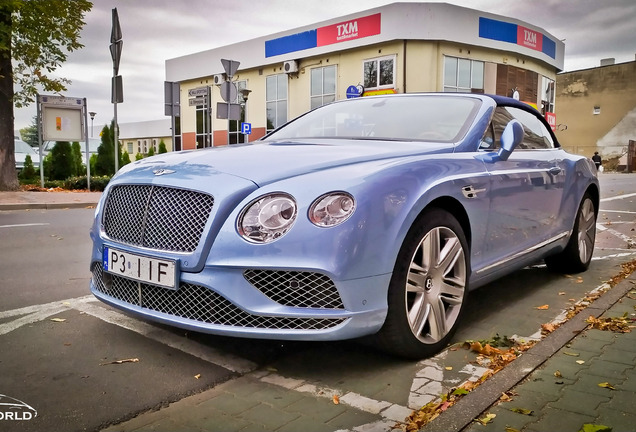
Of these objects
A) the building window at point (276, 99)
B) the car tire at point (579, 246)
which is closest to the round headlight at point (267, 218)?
the car tire at point (579, 246)

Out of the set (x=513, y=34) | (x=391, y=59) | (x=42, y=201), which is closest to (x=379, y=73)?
(x=391, y=59)

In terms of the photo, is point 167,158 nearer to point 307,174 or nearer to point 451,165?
point 307,174

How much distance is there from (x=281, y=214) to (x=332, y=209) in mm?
233

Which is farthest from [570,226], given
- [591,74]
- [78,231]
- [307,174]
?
[591,74]

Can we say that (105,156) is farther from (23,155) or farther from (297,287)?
(297,287)

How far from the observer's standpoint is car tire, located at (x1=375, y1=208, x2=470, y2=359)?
2832 mm

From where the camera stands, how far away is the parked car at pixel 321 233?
2611mm

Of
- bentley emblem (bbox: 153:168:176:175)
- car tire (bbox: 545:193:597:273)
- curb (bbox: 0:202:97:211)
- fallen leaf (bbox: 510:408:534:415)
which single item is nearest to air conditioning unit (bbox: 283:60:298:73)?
curb (bbox: 0:202:97:211)

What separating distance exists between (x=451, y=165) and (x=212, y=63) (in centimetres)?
3381

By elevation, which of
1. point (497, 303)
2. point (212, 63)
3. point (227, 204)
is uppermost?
point (212, 63)

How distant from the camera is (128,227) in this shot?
3.08 metres

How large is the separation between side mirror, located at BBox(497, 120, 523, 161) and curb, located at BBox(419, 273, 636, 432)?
1.11 meters

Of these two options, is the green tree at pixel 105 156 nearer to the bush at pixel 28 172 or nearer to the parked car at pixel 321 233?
the bush at pixel 28 172

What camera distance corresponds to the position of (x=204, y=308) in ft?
8.99
